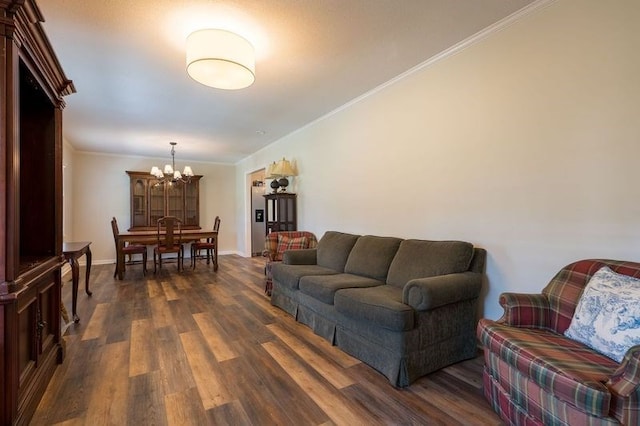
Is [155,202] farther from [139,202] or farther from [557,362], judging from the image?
[557,362]

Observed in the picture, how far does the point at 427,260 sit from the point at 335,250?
1.24 meters

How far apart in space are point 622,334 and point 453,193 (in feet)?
4.92

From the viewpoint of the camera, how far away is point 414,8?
2045 mm

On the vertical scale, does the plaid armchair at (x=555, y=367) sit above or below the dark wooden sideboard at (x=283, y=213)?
below

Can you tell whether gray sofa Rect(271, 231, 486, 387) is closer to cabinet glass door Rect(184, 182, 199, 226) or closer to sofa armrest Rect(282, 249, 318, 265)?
sofa armrest Rect(282, 249, 318, 265)

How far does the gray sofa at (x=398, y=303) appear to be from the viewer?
1.99m

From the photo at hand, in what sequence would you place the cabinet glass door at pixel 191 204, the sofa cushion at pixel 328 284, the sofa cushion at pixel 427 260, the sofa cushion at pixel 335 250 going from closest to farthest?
1. the sofa cushion at pixel 427 260
2. the sofa cushion at pixel 328 284
3. the sofa cushion at pixel 335 250
4. the cabinet glass door at pixel 191 204

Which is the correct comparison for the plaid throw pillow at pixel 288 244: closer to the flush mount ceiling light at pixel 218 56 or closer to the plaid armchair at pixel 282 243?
the plaid armchair at pixel 282 243

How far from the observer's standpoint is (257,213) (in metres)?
7.62

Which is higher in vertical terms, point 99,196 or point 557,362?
point 99,196

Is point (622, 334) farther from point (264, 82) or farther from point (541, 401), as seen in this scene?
point (264, 82)

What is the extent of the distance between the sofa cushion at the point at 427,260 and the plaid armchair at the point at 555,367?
1.87 feet

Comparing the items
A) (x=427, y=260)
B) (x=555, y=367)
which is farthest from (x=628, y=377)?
(x=427, y=260)

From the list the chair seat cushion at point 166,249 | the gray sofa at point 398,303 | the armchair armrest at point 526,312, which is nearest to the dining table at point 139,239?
the chair seat cushion at point 166,249
